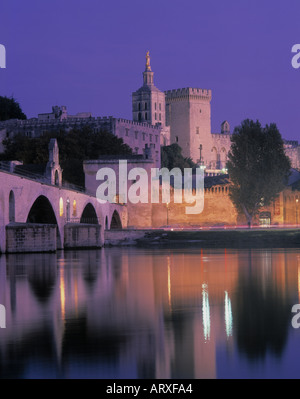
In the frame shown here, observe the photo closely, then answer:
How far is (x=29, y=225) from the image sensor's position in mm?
40688

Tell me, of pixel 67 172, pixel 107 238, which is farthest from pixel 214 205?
pixel 107 238

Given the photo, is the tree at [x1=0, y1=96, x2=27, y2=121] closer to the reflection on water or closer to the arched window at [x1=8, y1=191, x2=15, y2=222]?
the arched window at [x1=8, y1=191, x2=15, y2=222]

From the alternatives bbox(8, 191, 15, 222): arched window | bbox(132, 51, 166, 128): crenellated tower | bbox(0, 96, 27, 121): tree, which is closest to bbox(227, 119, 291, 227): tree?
bbox(8, 191, 15, 222): arched window

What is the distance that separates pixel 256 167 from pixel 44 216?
2809 cm

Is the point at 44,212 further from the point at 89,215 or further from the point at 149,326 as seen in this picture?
the point at 149,326

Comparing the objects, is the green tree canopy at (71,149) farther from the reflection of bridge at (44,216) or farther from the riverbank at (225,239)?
the riverbank at (225,239)

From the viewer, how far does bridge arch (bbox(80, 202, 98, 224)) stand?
67.6 m

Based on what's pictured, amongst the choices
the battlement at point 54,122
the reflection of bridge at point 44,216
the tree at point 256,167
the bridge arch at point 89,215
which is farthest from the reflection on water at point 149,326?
the battlement at point 54,122

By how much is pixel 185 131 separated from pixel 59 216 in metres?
100

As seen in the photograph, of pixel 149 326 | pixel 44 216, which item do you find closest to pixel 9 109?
pixel 44 216

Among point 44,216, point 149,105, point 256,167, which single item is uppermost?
point 149,105

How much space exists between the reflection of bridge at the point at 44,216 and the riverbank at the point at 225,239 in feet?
20.3

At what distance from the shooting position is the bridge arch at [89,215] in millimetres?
67625

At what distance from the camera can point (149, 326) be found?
15.0 metres
